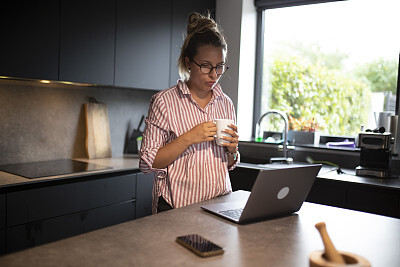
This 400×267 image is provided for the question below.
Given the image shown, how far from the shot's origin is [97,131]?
3.31 m

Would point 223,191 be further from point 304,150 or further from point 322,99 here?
point 322,99

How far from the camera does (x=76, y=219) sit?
2500 mm

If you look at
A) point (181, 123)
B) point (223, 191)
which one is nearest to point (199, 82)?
point (181, 123)

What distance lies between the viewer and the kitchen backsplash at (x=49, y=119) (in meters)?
2.78

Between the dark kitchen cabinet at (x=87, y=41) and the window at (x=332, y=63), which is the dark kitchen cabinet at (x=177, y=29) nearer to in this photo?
the dark kitchen cabinet at (x=87, y=41)

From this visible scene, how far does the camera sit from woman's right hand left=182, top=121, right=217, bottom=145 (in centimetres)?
160

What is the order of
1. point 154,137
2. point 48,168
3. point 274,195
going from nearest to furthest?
point 274,195 < point 154,137 < point 48,168

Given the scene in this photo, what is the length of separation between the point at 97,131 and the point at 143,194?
74 centimetres

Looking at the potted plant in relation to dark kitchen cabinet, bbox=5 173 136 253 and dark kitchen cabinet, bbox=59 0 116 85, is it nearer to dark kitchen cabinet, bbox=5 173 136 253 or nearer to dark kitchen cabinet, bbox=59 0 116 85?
dark kitchen cabinet, bbox=5 173 136 253

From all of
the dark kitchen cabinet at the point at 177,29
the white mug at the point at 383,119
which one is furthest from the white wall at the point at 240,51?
the white mug at the point at 383,119

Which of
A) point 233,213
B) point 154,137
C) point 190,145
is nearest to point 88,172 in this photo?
point 154,137

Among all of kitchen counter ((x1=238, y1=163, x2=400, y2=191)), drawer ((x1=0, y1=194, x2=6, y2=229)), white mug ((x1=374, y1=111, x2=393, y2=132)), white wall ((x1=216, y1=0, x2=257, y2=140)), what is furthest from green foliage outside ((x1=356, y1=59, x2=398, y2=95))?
drawer ((x1=0, y1=194, x2=6, y2=229))

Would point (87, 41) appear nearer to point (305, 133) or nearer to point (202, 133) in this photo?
point (202, 133)

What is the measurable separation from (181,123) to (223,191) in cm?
38
